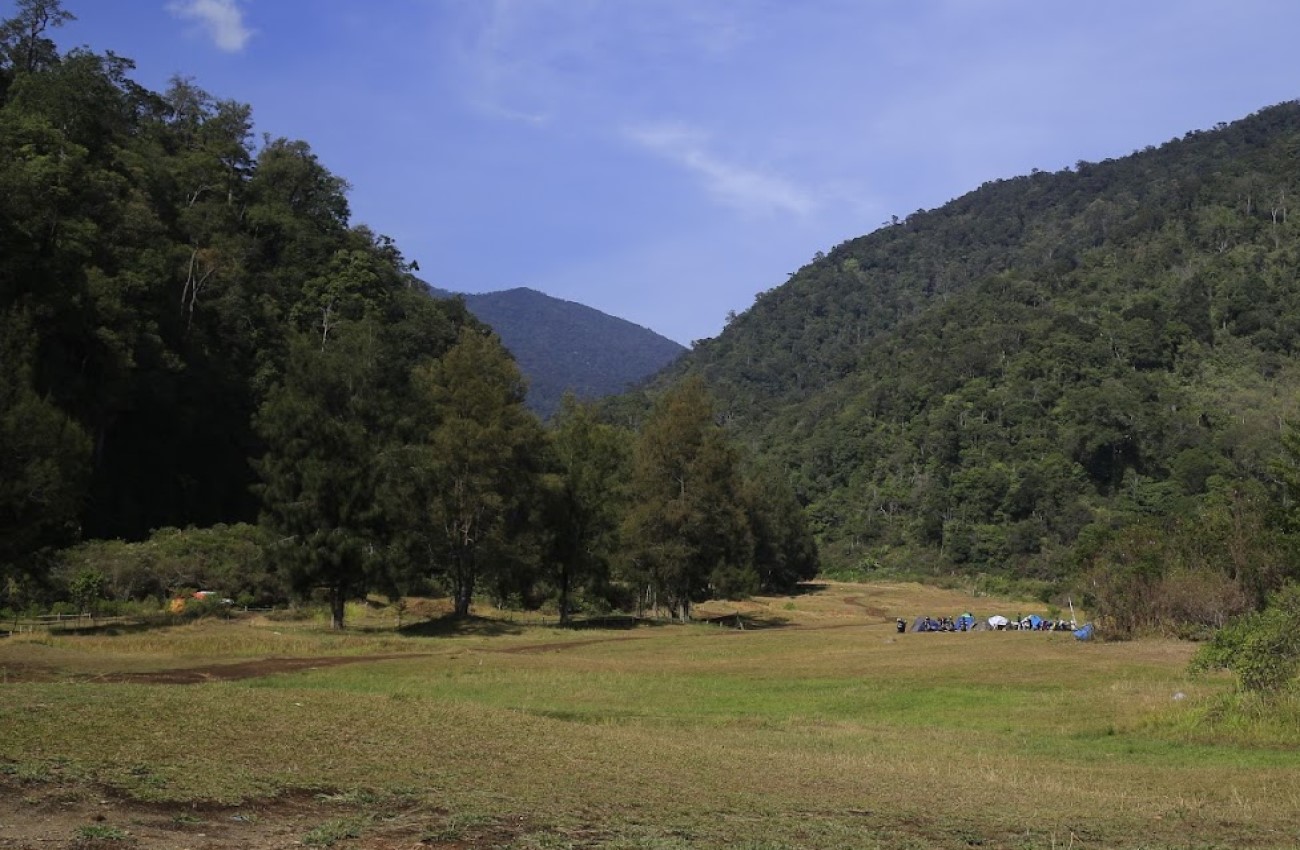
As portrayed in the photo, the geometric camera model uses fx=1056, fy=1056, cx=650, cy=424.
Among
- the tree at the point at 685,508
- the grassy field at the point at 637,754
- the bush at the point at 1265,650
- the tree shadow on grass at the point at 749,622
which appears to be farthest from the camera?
the tree shadow on grass at the point at 749,622

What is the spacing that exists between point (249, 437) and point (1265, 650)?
72573 mm

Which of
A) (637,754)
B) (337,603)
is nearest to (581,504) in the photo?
(337,603)

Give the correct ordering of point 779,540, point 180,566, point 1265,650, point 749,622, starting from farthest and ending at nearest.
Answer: point 779,540 → point 749,622 → point 180,566 → point 1265,650

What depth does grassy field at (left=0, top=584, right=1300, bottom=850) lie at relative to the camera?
1052 cm

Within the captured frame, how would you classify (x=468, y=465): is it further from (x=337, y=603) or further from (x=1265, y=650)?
(x=1265, y=650)

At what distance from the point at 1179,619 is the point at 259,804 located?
1600 inches

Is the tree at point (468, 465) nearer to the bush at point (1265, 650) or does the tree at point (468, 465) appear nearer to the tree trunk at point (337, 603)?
the tree trunk at point (337, 603)

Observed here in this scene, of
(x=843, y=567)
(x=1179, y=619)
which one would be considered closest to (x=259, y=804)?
(x=1179, y=619)

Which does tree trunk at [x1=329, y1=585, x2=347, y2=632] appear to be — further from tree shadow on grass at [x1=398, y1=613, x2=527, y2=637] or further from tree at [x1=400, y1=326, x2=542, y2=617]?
tree at [x1=400, y1=326, x2=542, y2=617]

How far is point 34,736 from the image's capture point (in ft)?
42.9

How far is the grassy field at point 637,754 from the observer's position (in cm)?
1052

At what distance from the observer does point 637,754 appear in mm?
15836

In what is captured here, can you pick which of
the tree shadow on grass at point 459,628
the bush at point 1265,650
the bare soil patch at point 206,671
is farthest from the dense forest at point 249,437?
the bush at point 1265,650

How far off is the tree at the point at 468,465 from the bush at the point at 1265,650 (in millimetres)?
34165
